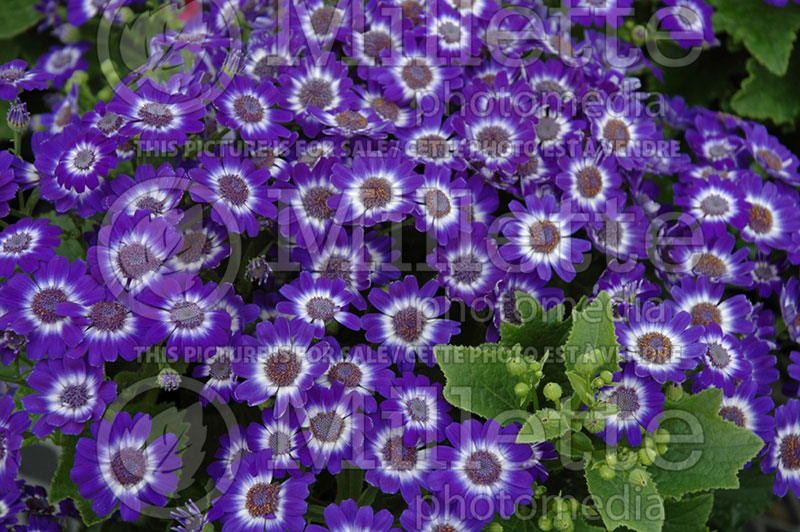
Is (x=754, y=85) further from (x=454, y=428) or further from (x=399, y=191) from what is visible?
(x=454, y=428)

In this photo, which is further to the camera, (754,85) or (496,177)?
(754,85)

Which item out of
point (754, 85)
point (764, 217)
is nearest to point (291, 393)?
point (764, 217)

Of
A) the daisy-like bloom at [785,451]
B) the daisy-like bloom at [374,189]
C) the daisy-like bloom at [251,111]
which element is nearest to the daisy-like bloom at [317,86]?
the daisy-like bloom at [251,111]

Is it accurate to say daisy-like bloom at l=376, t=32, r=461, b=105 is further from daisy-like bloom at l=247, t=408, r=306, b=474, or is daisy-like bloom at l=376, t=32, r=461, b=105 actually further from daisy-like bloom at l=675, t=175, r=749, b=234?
daisy-like bloom at l=247, t=408, r=306, b=474

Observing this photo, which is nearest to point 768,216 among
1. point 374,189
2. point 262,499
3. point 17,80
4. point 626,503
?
point 626,503

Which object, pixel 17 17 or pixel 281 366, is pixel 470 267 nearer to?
pixel 281 366

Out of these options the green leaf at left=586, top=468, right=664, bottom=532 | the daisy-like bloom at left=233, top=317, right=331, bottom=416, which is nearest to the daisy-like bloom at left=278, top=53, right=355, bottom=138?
the daisy-like bloom at left=233, top=317, right=331, bottom=416

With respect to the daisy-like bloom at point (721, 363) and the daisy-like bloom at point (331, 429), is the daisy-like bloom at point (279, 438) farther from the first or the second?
the daisy-like bloom at point (721, 363)
